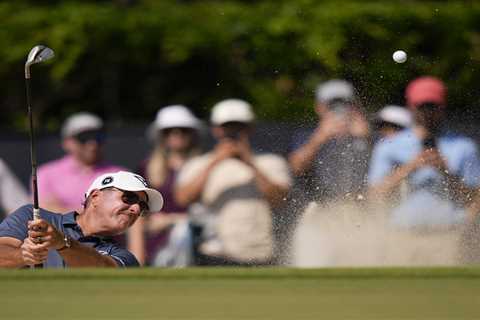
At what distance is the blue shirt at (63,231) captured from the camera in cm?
533

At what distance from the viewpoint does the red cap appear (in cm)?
745

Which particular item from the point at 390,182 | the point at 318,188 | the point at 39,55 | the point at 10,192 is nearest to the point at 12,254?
the point at 39,55

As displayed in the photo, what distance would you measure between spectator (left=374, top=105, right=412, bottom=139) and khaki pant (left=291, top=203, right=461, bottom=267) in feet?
1.50

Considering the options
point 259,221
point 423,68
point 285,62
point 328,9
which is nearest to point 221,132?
point 259,221

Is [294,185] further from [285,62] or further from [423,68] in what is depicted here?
[285,62]

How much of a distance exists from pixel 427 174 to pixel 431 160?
79mm

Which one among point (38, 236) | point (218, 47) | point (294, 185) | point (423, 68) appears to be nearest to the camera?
point (38, 236)

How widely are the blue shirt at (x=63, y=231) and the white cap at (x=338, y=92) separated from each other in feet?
7.66

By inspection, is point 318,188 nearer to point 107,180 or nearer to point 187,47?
point 107,180

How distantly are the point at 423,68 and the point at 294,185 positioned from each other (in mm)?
1238

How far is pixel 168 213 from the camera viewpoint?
8039mm

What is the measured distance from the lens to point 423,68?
315 inches

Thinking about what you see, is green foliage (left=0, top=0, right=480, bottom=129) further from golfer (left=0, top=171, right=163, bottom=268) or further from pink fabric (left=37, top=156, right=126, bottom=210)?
golfer (left=0, top=171, right=163, bottom=268)

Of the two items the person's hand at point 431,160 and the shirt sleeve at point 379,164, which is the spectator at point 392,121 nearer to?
the shirt sleeve at point 379,164
